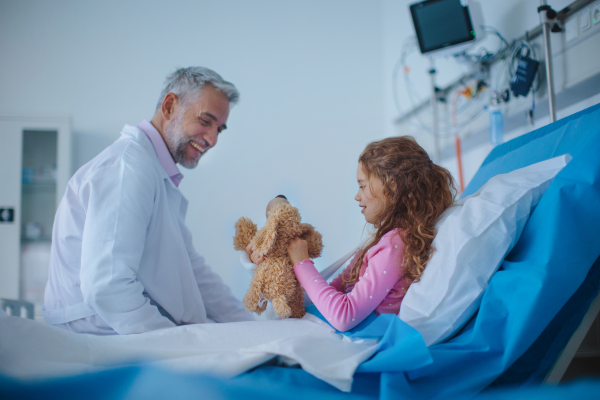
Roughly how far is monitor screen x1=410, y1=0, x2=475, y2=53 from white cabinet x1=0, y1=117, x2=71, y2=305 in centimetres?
236

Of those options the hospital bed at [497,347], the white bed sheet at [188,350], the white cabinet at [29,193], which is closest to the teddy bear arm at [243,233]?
the white bed sheet at [188,350]

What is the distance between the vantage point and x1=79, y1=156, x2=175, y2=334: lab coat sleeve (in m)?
1.12

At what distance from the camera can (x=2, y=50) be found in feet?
9.50

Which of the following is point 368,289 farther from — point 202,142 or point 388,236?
point 202,142

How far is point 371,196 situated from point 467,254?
32 cm

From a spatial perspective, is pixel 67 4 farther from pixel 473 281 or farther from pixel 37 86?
pixel 473 281

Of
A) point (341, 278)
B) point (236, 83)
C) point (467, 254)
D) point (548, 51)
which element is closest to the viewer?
point (467, 254)

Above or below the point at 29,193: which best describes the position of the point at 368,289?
below

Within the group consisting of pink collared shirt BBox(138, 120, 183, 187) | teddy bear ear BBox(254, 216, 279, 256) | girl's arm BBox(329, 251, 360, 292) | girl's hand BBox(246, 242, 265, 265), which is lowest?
girl's arm BBox(329, 251, 360, 292)

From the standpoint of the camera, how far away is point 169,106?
1.62 metres

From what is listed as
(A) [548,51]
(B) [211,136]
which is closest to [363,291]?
(B) [211,136]

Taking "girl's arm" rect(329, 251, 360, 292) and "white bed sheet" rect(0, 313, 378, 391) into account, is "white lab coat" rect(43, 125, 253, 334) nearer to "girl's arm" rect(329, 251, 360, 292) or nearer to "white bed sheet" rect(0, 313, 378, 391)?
"white bed sheet" rect(0, 313, 378, 391)

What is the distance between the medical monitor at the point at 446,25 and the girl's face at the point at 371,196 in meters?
1.34

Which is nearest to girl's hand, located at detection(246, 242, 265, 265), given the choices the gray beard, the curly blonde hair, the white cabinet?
the curly blonde hair
